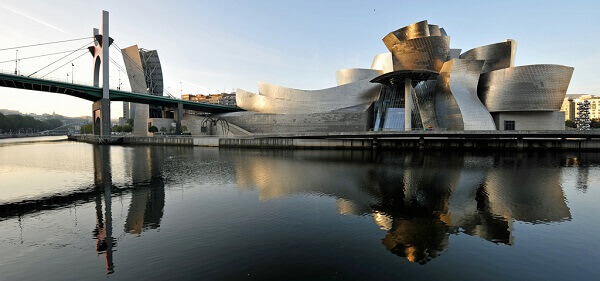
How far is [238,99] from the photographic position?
63.4m

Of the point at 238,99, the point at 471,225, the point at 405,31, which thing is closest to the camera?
the point at 471,225

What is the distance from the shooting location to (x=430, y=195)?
44.8 feet

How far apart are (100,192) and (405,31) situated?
4661 centimetres

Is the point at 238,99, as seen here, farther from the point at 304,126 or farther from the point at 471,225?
the point at 471,225

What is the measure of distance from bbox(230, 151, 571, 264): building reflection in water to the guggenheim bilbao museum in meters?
21.4

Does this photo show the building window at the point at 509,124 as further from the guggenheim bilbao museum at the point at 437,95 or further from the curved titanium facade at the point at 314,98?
the curved titanium facade at the point at 314,98

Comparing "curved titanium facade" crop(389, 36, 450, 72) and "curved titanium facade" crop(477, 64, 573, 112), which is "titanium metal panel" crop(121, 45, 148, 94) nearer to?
"curved titanium facade" crop(389, 36, 450, 72)

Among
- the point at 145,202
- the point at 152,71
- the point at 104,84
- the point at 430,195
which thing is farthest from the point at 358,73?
the point at 152,71

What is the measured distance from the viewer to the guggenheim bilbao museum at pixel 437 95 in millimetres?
41844

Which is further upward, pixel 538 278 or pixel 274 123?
pixel 274 123

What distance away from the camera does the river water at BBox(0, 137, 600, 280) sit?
22.2 feet

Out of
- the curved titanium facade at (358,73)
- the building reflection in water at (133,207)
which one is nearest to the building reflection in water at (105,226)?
the building reflection in water at (133,207)

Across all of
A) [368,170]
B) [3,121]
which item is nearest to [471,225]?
[368,170]

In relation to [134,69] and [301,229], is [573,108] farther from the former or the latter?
[134,69]
